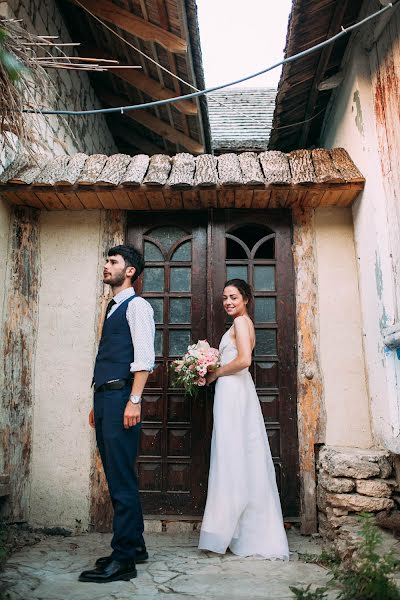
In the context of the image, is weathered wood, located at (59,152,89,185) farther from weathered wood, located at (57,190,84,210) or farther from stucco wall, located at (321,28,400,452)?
stucco wall, located at (321,28,400,452)

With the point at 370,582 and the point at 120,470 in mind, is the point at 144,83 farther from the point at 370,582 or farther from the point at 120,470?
the point at 370,582

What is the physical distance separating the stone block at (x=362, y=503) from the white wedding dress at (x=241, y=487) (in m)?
0.48

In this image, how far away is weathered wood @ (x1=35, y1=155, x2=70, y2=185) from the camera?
4297 millimetres

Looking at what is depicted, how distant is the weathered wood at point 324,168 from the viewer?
4215mm

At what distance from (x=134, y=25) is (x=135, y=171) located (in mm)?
2217

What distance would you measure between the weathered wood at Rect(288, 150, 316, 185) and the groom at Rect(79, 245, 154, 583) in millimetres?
1816

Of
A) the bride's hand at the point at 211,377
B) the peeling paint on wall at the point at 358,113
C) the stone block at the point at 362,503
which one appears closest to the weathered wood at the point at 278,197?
the peeling paint on wall at the point at 358,113

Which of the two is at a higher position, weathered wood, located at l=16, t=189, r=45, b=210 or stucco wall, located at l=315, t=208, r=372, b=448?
weathered wood, located at l=16, t=189, r=45, b=210

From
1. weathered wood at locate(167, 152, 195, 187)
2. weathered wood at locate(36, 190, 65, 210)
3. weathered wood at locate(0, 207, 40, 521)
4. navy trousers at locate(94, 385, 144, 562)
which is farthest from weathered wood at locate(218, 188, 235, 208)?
navy trousers at locate(94, 385, 144, 562)

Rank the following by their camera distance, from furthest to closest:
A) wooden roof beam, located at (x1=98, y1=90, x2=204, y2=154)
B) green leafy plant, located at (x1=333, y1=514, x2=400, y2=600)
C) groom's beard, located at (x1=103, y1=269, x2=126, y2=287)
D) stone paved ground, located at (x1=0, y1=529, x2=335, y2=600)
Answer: wooden roof beam, located at (x1=98, y1=90, x2=204, y2=154), groom's beard, located at (x1=103, y1=269, x2=126, y2=287), stone paved ground, located at (x1=0, y1=529, x2=335, y2=600), green leafy plant, located at (x1=333, y1=514, x2=400, y2=600)

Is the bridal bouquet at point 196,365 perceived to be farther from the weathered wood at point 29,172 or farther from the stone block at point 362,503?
the weathered wood at point 29,172

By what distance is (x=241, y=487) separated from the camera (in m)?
→ 3.71

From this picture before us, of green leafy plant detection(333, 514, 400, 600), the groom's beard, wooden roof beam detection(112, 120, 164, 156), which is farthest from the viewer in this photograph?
wooden roof beam detection(112, 120, 164, 156)

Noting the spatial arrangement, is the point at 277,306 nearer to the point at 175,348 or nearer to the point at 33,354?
the point at 175,348
